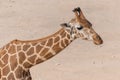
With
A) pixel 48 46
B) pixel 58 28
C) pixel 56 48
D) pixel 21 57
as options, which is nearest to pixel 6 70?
pixel 21 57

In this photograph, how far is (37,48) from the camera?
9992mm

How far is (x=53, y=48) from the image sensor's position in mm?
9773

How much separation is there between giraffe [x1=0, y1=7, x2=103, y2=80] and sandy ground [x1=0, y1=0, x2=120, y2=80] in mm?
5516

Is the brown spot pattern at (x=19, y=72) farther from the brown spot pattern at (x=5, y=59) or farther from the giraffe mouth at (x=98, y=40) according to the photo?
the giraffe mouth at (x=98, y=40)

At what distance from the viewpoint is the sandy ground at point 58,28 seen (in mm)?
16109

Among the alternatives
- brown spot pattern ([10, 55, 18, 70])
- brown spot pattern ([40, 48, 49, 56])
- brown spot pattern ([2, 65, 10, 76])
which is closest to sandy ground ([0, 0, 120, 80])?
brown spot pattern ([2, 65, 10, 76])

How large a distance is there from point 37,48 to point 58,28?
10.0 meters

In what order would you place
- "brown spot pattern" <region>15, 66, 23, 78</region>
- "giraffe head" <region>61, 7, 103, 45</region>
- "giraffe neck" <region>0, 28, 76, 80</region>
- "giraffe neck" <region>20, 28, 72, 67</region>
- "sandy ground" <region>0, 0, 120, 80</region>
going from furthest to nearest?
"sandy ground" <region>0, 0, 120, 80</region>, "brown spot pattern" <region>15, 66, 23, 78</region>, "giraffe neck" <region>0, 28, 76, 80</region>, "giraffe neck" <region>20, 28, 72, 67</region>, "giraffe head" <region>61, 7, 103, 45</region>

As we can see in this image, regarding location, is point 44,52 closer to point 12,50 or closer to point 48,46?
point 48,46

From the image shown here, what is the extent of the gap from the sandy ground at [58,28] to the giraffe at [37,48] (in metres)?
5.52

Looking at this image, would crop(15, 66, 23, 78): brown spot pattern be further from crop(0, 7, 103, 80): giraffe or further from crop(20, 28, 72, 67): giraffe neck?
crop(20, 28, 72, 67): giraffe neck

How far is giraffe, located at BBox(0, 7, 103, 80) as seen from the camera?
9.56m

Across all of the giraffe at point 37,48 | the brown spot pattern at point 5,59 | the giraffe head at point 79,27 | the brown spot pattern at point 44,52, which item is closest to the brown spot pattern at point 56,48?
the giraffe at point 37,48

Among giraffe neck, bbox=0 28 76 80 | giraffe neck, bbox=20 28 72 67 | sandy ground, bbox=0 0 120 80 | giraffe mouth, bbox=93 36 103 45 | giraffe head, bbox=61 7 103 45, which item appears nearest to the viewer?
giraffe mouth, bbox=93 36 103 45
